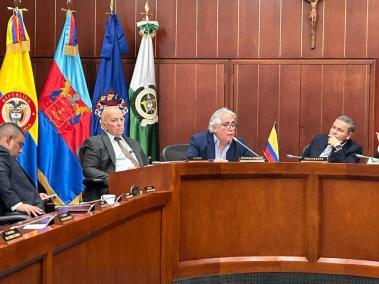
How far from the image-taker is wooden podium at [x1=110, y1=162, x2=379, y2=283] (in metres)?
3.71

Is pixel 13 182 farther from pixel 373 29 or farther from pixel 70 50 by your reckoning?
pixel 373 29

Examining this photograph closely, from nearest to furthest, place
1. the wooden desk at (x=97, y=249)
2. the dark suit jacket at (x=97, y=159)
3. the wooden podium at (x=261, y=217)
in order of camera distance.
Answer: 1. the wooden desk at (x=97, y=249)
2. the wooden podium at (x=261, y=217)
3. the dark suit jacket at (x=97, y=159)

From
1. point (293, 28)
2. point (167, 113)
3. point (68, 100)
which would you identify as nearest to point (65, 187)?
point (68, 100)

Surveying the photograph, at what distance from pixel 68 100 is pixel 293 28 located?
2.35 metres

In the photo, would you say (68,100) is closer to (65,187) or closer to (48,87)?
(48,87)

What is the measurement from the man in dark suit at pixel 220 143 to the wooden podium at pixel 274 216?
101cm

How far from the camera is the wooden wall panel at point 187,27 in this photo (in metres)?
6.42

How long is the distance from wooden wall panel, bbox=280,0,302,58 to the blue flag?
1.60 metres

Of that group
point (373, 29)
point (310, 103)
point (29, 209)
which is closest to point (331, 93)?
point (310, 103)

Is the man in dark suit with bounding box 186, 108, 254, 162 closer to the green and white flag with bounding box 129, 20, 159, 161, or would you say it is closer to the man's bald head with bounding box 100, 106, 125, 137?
the man's bald head with bounding box 100, 106, 125, 137

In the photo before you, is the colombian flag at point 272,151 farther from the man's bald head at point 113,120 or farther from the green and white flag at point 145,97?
the green and white flag at point 145,97

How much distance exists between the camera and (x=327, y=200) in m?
3.83

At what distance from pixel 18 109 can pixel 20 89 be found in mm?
194

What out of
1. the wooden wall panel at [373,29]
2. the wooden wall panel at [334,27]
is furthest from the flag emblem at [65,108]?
the wooden wall panel at [373,29]
